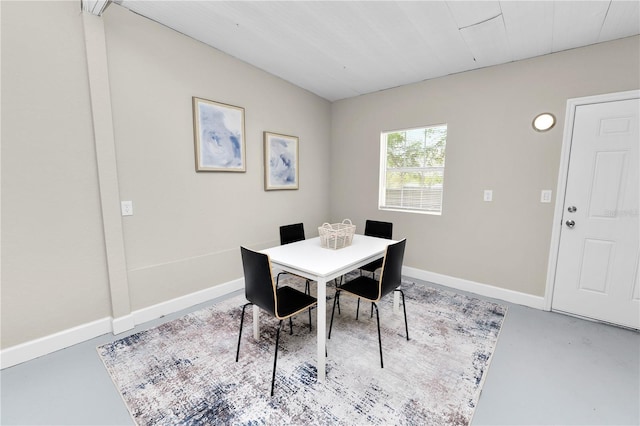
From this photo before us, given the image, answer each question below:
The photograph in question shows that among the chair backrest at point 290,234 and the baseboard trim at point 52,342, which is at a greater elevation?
the chair backrest at point 290,234

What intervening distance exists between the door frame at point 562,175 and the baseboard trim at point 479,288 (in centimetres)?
11

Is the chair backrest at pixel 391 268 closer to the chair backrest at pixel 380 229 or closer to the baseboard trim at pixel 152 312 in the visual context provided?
the chair backrest at pixel 380 229

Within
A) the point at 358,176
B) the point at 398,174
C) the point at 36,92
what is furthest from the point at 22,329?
the point at 398,174

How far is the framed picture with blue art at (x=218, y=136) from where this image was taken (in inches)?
101

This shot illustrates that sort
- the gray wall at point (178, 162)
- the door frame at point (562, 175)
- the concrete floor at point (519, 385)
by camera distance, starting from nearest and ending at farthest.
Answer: the concrete floor at point (519, 385), the gray wall at point (178, 162), the door frame at point (562, 175)

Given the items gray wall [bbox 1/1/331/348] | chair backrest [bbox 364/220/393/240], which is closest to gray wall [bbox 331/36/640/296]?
chair backrest [bbox 364/220/393/240]

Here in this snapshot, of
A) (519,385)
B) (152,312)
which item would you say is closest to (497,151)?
(519,385)

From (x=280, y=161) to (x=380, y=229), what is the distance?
1.52m

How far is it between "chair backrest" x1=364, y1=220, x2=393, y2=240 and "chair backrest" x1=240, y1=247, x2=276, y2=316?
1.66 meters

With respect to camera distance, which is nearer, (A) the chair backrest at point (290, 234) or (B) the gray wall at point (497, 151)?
(B) the gray wall at point (497, 151)

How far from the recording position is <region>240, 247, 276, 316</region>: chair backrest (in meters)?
1.61

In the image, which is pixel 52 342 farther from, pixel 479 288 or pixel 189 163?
pixel 479 288

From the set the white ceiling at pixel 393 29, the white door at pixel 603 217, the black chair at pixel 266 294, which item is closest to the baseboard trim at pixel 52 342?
the black chair at pixel 266 294

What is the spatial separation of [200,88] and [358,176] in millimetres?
2299
